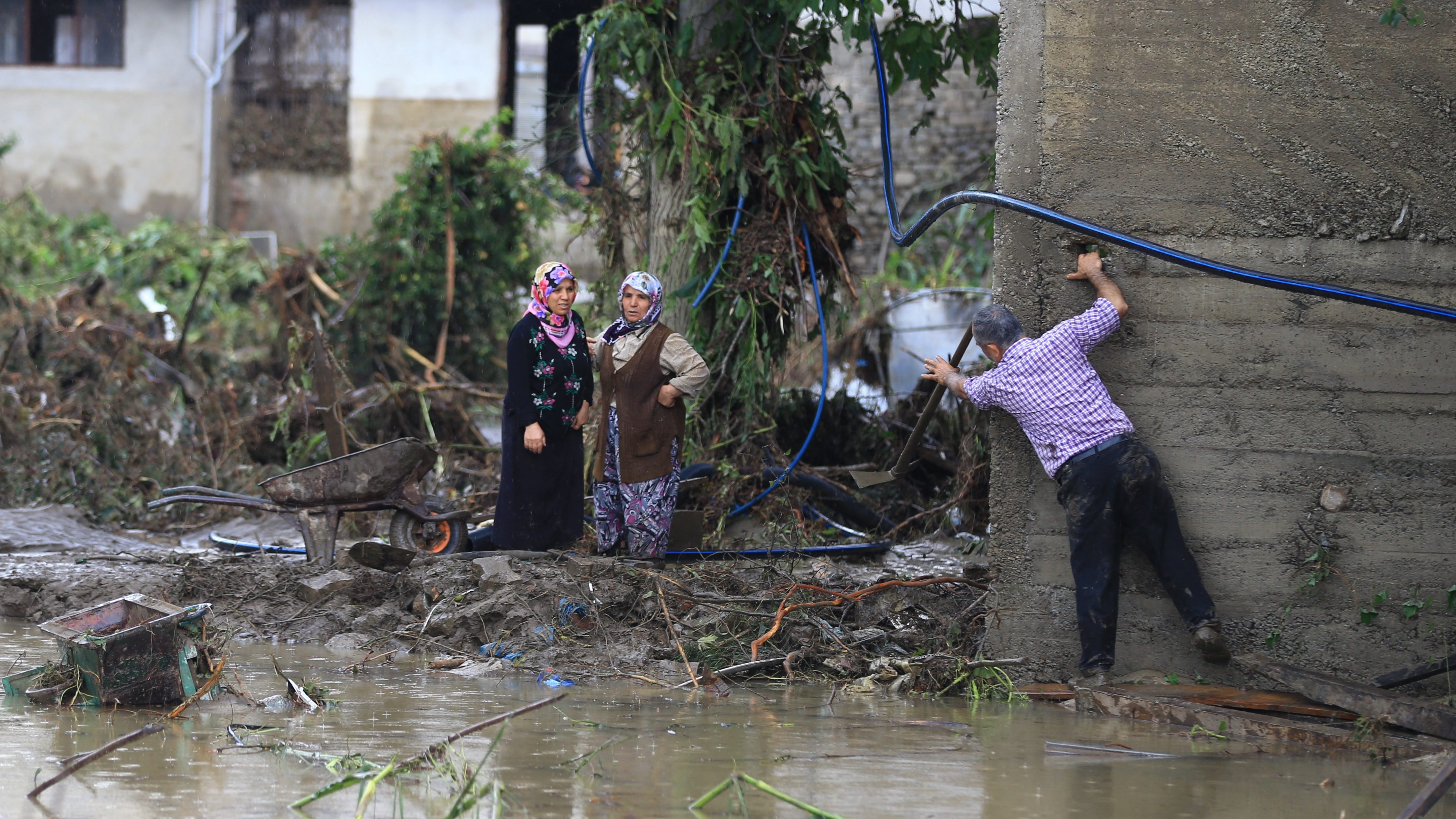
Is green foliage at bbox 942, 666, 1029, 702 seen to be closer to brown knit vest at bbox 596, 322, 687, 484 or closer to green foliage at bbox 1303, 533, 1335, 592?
green foliage at bbox 1303, 533, 1335, 592

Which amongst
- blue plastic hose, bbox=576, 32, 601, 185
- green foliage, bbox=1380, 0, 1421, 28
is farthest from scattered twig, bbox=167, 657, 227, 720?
green foliage, bbox=1380, 0, 1421, 28

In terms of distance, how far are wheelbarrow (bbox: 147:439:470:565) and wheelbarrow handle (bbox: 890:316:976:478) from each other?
244 centimetres

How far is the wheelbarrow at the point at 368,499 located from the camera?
257 inches

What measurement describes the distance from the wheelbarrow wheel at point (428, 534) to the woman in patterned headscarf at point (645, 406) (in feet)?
3.00

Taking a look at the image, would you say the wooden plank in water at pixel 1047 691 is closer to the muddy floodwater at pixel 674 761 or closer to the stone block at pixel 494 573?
the muddy floodwater at pixel 674 761

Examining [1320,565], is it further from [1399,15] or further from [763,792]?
[763,792]

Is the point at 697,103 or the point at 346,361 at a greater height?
the point at 697,103

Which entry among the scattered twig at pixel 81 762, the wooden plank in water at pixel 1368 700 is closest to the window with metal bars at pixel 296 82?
the scattered twig at pixel 81 762

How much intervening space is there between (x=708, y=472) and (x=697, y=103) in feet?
7.44

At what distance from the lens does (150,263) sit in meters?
16.6

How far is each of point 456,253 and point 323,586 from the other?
8.12m

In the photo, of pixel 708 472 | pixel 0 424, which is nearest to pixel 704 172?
pixel 708 472

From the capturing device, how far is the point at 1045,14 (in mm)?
5098

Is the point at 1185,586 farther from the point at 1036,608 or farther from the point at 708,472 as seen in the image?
the point at 708,472
